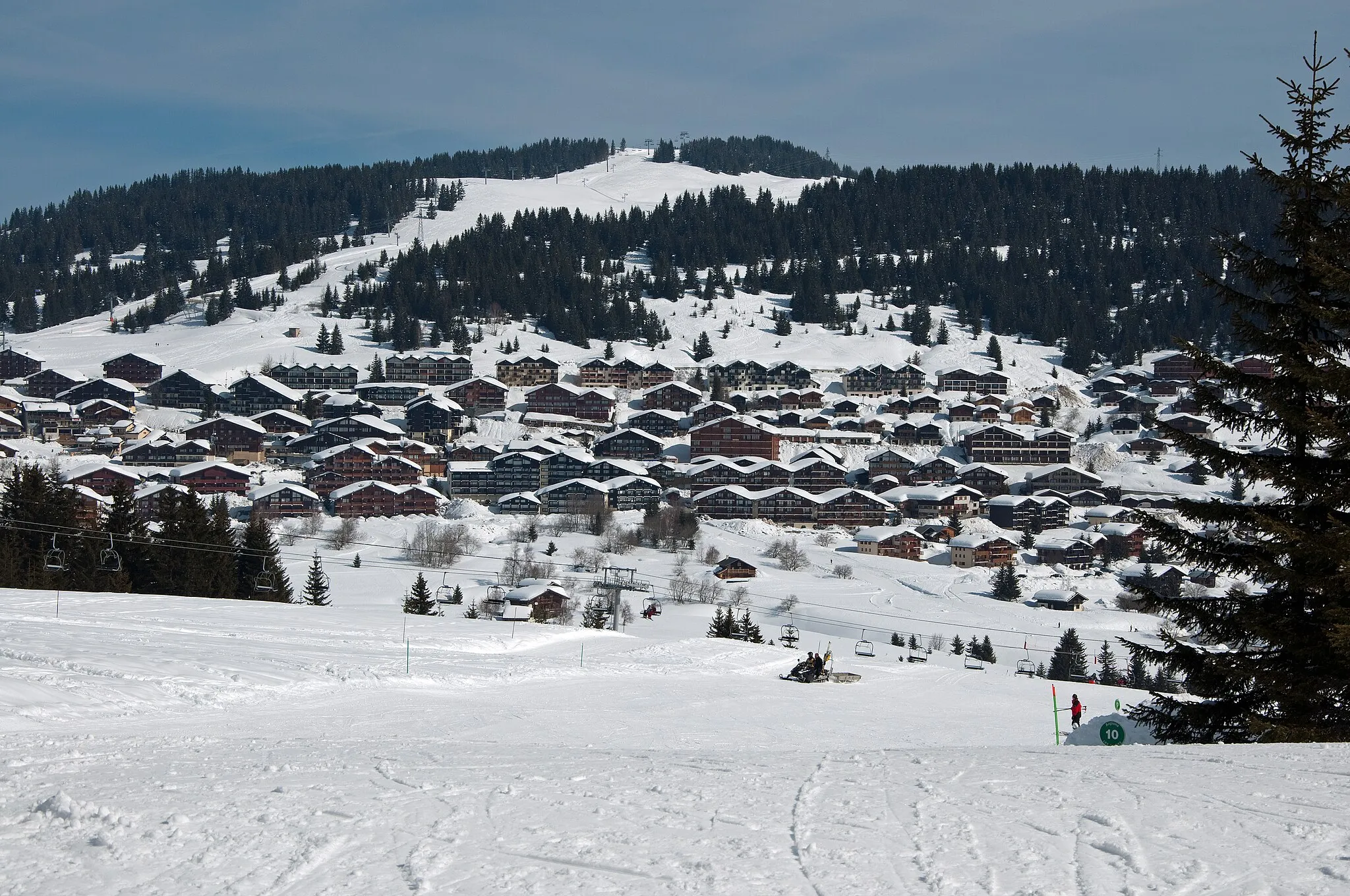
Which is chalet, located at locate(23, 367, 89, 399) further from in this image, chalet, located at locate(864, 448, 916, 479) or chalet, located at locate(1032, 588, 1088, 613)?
chalet, located at locate(1032, 588, 1088, 613)

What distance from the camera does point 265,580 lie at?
36469mm

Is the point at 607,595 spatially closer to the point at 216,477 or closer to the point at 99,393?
the point at 216,477

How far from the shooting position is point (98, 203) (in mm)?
195625

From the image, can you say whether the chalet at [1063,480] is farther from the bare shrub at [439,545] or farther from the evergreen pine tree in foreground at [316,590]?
the evergreen pine tree in foreground at [316,590]

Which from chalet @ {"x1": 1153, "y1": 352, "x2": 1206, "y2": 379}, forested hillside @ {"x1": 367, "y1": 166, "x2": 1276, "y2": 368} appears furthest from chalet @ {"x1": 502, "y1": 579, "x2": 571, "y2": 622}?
chalet @ {"x1": 1153, "y1": 352, "x2": 1206, "y2": 379}

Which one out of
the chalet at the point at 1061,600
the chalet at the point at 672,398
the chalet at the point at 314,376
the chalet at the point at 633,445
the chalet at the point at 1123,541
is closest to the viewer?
the chalet at the point at 1061,600

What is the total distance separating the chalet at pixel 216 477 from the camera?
2881 inches

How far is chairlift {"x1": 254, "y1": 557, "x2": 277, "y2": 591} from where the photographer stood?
3544cm

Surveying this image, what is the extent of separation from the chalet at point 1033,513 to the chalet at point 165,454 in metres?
51.7

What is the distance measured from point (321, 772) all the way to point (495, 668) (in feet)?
48.5

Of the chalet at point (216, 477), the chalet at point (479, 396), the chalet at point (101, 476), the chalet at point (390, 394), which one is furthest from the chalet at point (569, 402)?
the chalet at point (101, 476)

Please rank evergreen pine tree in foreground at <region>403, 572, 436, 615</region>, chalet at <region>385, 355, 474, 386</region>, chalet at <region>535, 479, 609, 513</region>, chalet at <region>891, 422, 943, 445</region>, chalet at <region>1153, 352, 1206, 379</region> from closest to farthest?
evergreen pine tree in foreground at <region>403, 572, 436, 615</region> < chalet at <region>535, 479, 609, 513</region> < chalet at <region>891, 422, 943, 445</region> < chalet at <region>385, 355, 474, 386</region> < chalet at <region>1153, 352, 1206, 379</region>

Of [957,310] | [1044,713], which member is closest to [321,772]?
[1044,713]

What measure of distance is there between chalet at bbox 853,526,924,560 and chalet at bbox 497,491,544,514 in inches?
770
